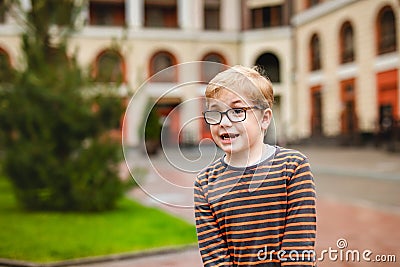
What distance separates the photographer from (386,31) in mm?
21875

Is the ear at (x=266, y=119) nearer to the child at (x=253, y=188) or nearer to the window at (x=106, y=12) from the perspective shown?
the child at (x=253, y=188)

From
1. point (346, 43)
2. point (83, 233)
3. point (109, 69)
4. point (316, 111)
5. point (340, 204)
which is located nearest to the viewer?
point (83, 233)

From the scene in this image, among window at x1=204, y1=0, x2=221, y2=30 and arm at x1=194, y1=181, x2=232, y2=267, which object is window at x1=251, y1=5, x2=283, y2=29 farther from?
arm at x1=194, y1=181, x2=232, y2=267

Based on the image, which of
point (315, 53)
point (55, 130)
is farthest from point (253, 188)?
point (315, 53)

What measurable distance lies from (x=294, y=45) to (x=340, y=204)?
2241cm

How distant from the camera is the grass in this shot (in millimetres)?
5788

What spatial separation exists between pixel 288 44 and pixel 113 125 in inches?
932

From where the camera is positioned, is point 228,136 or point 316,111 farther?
point 316,111

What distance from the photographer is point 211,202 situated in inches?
72.5

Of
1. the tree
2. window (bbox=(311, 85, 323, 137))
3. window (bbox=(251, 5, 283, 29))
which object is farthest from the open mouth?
window (bbox=(251, 5, 283, 29))

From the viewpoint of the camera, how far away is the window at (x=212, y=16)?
33.0 meters

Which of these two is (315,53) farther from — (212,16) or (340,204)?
(340,204)

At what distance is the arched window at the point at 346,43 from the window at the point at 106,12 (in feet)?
42.4

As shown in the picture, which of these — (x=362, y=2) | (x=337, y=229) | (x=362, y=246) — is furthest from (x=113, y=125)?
(x=362, y=2)
